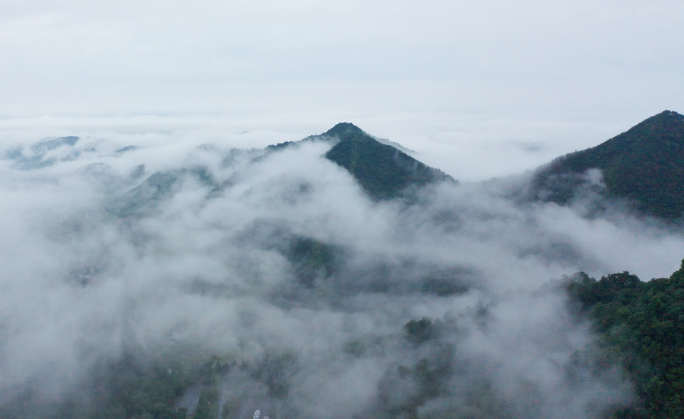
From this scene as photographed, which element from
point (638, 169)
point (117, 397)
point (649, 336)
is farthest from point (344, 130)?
point (649, 336)

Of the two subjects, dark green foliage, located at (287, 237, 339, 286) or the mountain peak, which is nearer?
dark green foliage, located at (287, 237, 339, 286)

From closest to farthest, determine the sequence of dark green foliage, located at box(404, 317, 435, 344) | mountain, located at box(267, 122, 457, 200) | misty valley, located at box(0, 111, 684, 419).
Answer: misty valley, located at box(0, 111, 684, 419) → dark green foliage, located at box(404, 317, 435, 344) → mountain, located at box(267, 122, 457, 200)

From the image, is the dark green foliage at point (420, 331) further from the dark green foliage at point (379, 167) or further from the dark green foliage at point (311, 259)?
the dark green foliage at point (379, 167)

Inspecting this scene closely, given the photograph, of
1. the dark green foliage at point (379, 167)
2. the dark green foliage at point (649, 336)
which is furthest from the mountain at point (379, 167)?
the dark green foliage at point (649, 336)

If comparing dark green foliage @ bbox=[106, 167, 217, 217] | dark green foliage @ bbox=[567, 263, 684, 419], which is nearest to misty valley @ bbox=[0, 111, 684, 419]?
dark green foliage @ bbox=[567, 263, 684, 419]

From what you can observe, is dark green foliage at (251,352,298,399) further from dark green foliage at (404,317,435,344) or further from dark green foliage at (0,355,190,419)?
dark green foliage at (404,317,435,344)

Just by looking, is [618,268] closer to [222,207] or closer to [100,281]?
[222,207]
